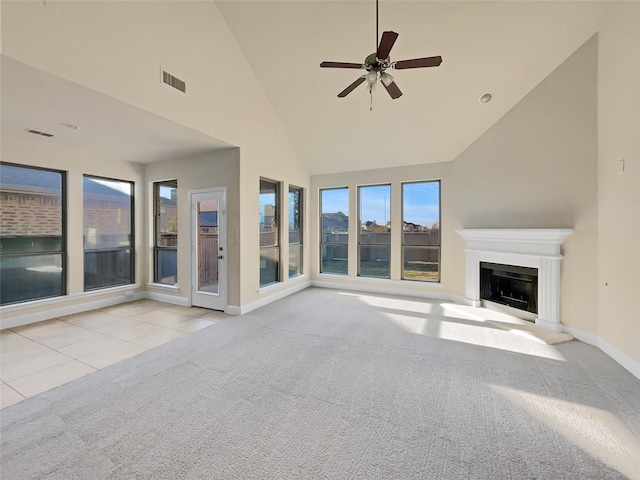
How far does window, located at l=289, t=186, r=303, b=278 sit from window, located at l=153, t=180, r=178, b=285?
2.44 metres

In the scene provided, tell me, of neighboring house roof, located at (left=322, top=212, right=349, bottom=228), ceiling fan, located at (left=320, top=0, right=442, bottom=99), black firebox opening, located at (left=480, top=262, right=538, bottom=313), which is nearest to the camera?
ceiling fan, located at (left=320, top=0, right=442, bottom=99)

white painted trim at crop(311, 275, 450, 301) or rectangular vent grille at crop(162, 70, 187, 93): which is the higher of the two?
rectangular vent grille at crop(162, 70, 187, 93)

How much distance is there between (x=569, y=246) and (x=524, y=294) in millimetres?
1035

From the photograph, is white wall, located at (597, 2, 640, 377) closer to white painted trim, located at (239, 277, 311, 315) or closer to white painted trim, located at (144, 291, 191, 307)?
white painted trim, located at (239, 277, 311, 315)

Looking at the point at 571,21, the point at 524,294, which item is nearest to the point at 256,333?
the point at 524,294

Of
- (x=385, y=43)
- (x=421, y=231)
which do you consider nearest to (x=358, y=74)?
(x=385, y=43)

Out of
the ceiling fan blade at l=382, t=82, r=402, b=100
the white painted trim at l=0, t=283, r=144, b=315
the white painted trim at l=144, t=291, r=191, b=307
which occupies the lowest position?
the white painted trim at l=144, t=291, r=191, b=307

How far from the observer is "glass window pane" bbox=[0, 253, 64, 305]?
3.95 m

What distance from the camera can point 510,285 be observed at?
4621 millimetres

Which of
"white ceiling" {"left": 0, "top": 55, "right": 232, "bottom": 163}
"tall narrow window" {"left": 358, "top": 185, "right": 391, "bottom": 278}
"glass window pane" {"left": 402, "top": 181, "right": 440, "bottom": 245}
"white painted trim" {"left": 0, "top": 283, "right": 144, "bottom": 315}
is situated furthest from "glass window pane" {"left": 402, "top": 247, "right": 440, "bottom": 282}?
"white painted trim" {"left": 0, "top": 283, "right": 144, "bottom": 315}

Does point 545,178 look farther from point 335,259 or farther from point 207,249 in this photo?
point 207,249

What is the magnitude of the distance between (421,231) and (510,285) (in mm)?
1961

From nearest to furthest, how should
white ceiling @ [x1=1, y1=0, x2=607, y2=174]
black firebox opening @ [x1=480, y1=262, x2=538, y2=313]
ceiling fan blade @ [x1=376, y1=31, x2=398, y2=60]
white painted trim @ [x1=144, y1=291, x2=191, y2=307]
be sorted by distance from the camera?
ceiling fan blade @ [x1=376, y1=31, x2=398, y2=60] → white ceiling @ [x1=1, y1=0, x2=607, y2=174] → black firebox opening @ [x1=480, y1=262, x2=538, y2=313] → white painted trim @ [x1=144, y1=291, x2=191, y2=307]

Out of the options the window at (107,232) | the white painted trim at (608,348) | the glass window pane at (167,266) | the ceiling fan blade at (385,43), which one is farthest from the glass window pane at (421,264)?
the window at (107,232)
